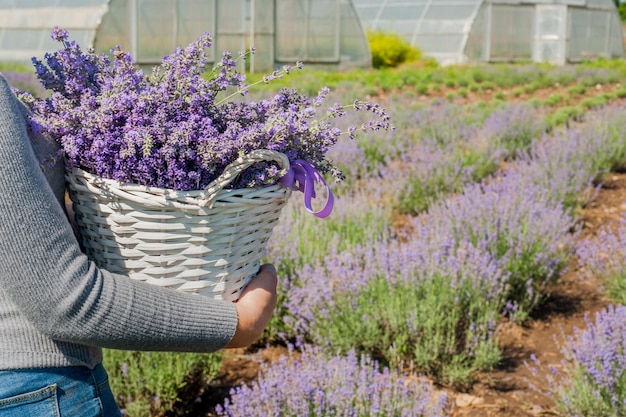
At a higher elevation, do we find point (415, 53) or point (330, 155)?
point (415, 53)

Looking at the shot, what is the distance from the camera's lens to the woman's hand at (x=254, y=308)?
146cm

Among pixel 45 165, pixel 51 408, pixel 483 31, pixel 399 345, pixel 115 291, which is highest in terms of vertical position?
pixel 483 31

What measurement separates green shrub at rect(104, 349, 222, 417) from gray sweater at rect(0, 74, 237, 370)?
1.67 m

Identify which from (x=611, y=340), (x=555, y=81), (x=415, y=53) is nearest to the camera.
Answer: (x=611, y=340)

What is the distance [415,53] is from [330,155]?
13.0 metres

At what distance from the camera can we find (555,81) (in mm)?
12727

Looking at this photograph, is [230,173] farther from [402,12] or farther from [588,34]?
[588,34]

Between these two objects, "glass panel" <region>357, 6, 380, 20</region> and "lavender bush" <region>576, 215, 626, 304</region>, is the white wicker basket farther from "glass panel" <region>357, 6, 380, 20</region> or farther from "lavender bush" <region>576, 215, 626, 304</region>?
"glass panel" <region>357, 6, 380, 20</region>

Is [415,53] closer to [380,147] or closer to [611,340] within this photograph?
[380,147]

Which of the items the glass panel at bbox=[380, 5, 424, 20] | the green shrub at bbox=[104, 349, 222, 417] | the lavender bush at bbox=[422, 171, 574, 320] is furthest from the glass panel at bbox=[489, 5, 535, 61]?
the green shrub at bbox=[104, 349, 222, 417]

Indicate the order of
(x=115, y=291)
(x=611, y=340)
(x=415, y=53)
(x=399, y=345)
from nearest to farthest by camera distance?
1. (x=115, y=291)
2. (x=611, y=340)
3. (x=399, y=345)
4. (x=415, y=53)

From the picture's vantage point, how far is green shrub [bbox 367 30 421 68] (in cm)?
1817

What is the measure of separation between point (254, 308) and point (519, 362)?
2278mm

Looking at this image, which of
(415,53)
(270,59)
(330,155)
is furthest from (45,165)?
(415,53)
